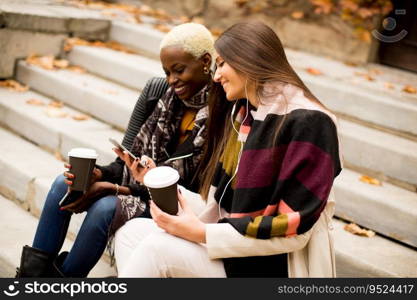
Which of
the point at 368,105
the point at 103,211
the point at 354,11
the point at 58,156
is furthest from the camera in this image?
the point at 354,11

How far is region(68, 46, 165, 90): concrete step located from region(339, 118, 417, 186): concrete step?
1.81m

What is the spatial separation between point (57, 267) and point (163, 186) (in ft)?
3.12

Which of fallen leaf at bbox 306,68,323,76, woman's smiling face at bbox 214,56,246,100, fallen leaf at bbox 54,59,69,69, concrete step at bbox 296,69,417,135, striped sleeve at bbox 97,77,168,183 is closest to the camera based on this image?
woman's smiling face at bbox 214,56,246,100

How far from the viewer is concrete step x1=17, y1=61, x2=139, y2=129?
454cm

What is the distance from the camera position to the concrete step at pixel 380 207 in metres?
3.18

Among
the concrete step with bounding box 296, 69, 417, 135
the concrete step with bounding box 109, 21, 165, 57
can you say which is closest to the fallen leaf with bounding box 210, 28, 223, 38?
the concrete step with bounding box 109, 21, 165, 57

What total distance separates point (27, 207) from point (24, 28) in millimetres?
2079

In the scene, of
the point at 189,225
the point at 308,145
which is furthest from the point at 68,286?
the point at 308,145

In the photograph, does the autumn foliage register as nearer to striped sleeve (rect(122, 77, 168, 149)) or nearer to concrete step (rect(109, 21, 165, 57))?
concrete step (rect(109, 21, 165, 57))

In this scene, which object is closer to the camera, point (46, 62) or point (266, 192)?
point (266, 192)

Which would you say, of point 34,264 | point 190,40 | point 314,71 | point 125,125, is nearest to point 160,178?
point 190,40

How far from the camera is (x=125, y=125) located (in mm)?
4453

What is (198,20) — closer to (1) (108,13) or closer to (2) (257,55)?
(1) (108,13)

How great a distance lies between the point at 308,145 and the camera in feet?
6.64
